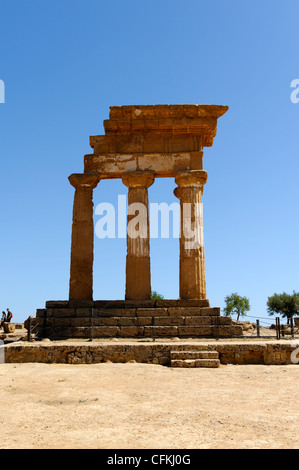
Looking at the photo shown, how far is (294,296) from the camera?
1801 inches

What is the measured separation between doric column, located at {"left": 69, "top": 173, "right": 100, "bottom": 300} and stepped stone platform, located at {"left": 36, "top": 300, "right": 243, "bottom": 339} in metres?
0.83

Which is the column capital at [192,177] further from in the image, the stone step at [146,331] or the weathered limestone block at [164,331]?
the weathered limestone block at [164,331]

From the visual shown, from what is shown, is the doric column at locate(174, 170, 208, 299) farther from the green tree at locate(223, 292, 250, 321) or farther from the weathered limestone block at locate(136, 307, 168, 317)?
the green tree at locate(223, 292, 250, 321)

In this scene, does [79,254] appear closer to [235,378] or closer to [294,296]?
[235,378]

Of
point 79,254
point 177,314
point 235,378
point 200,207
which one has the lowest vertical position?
point 235,378

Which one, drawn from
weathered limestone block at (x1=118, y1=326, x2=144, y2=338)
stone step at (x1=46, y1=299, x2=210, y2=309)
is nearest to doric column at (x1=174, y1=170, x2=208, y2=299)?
stone step at (x1=46, y1=299, x2=210, y2=309)

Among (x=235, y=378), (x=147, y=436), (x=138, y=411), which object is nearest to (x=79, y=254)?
(x=235, y=378)

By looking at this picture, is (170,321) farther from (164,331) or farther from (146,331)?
(146,331)

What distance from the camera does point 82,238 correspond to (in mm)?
17125

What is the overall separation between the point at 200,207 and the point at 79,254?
17.7ft

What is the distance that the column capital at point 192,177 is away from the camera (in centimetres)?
1717

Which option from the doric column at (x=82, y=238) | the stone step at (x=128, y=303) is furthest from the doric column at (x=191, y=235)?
the doric column at (x=82, y=238)
